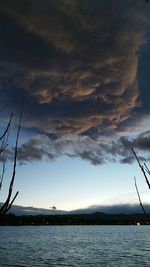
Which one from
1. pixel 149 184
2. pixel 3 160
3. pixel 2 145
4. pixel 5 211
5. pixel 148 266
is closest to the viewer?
pixel 5 211

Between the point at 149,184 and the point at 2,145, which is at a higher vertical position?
the point at 2,145

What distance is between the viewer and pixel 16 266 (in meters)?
85.9

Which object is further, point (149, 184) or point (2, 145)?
point (2, 145)

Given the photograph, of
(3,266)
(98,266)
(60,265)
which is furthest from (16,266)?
(98,266)

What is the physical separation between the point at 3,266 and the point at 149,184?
91762 mm

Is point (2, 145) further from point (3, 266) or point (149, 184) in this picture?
point (3, 266)

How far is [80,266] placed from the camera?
288 feet

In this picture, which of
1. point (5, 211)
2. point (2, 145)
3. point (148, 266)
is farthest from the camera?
point (148, 266)

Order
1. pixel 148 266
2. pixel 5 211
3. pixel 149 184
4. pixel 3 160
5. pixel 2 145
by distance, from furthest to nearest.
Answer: pixel 148 266, pixel 3 160, pixel 2 145, pixel 149 184, pixel 5 211

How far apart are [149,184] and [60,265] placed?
91.1 metres

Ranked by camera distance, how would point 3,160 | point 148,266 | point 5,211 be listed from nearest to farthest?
point 5,211 < point 3,160 < point 148,266

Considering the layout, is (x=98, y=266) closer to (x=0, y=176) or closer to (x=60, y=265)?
(x=60, y=265)

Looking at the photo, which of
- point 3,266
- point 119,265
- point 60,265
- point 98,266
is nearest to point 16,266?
point 3,266

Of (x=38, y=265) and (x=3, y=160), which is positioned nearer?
(x=3, y=160)
